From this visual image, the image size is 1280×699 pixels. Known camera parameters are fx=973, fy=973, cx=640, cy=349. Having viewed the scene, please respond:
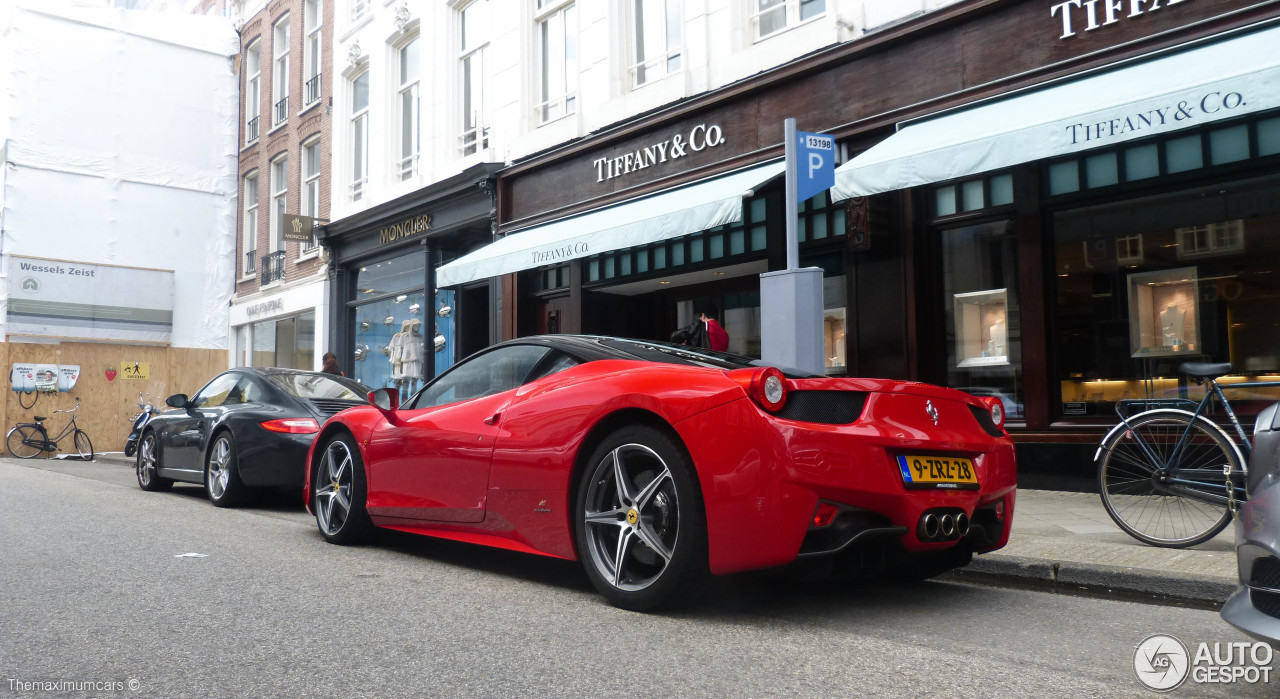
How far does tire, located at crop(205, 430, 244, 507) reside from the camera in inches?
313

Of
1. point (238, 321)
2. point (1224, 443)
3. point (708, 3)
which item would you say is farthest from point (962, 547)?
point (238, 321)

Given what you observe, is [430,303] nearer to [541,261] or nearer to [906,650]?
[541,261]

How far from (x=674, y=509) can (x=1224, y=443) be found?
10.8 feet

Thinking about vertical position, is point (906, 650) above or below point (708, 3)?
below

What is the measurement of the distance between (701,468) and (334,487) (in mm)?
3001

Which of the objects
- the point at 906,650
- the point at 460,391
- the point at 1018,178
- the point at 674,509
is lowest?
the point at 906,650

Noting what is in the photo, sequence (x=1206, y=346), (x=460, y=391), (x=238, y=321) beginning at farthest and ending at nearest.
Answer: (x=238, y=321) → (x=1206, y=346) → (x=460, y=391)

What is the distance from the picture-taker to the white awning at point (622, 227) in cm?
938

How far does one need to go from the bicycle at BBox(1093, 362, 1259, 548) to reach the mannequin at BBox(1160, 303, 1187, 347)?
203 cm

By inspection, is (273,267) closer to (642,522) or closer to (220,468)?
(220,468)

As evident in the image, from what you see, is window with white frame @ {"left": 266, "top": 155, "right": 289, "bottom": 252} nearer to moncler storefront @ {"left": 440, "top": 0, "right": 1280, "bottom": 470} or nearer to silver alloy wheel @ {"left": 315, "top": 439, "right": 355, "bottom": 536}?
moncler storefront @ {"left": 440, "top": 0, "right": 1280, "bottom": 470}

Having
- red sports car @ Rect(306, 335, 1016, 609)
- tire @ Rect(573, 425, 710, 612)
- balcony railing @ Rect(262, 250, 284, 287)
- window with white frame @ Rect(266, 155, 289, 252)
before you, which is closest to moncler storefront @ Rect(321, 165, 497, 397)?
balcony railing @ Rect(262, 250, 284, 287)

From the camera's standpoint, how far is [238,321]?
2458cm

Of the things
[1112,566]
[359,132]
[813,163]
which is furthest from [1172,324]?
[359,132]
